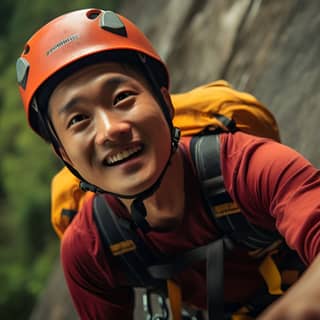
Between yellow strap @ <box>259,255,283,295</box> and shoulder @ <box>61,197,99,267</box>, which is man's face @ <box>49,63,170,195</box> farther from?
yellow strap @ <box>259,255,283,295</box>

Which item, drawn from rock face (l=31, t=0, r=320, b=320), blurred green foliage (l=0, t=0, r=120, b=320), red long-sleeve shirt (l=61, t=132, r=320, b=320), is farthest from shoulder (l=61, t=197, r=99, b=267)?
blurred green foliage (l=0, t=0, r=120, b=320)

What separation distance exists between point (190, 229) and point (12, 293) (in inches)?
306

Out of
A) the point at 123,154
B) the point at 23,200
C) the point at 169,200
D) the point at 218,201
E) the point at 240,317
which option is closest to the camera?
the point at 123,154

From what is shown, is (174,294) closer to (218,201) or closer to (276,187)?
(218,201)

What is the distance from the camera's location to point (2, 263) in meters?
10.1

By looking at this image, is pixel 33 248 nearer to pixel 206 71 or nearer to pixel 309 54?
pixel 206 71

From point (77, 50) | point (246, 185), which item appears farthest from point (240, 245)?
point (77, 50)

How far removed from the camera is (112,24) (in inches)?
90.7

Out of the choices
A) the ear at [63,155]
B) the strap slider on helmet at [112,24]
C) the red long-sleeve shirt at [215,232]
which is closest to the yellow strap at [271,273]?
the red long-sleeve shirt at [215,232]

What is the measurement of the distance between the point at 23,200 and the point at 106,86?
8.22 m

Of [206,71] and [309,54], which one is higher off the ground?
[309,54]

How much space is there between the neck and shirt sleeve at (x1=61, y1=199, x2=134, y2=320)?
22cm

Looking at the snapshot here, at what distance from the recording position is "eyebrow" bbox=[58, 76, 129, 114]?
2.13 meters

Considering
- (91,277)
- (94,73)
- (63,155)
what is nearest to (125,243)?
(91,277)
